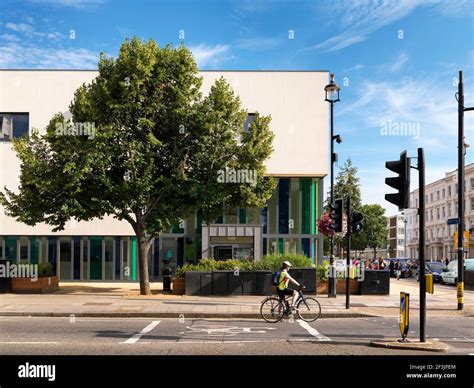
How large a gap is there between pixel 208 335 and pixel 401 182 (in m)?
5.58

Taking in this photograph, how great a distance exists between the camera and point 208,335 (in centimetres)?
1363

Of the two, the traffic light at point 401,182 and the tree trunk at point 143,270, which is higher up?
the traffic light at point 401,182

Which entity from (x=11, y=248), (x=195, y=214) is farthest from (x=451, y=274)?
(x=11, y=248)

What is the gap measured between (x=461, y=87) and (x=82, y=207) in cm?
1450

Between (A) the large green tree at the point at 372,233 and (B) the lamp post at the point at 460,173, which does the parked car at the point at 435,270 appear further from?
(A) the large green tree at the point at 372,233

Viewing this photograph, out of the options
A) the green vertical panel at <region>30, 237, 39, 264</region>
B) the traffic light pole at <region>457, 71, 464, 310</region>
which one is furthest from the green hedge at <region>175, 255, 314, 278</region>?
the green vertical panel at <region>30, 237, 39, 264</region>

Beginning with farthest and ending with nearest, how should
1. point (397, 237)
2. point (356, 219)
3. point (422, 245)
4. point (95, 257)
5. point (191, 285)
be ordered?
point (397, 237) → point (95, 257) → point (191, 285) → point (356, 219) → point (422, 245)

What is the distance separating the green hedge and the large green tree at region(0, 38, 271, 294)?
2.03 m

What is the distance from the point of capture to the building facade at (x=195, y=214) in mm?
35250

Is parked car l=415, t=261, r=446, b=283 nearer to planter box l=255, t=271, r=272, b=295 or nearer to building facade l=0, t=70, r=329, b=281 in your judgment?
building facade l=0, t=70, r=329, b=281

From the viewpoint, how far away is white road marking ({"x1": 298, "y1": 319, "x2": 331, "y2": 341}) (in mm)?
13250

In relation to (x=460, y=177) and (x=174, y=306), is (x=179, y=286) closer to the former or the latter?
(x=174, y=306)

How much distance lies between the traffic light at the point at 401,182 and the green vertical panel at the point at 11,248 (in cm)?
2858

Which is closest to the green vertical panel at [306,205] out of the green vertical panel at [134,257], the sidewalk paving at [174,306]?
the green vertical panel at [134,257]
